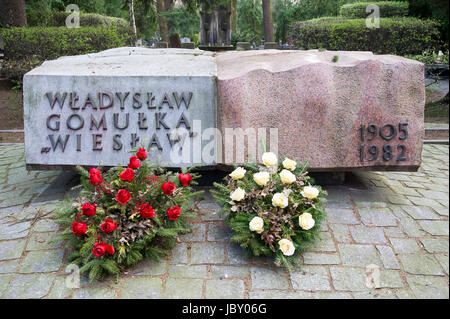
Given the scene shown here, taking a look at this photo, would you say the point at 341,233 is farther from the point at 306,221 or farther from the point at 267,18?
the point at 267,18

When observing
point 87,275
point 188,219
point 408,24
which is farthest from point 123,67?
point 408,24

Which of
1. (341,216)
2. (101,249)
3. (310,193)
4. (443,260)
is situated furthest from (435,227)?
(101,249)

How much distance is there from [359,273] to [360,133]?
54.7 inches

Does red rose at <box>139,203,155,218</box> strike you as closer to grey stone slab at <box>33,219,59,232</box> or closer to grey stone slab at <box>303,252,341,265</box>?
grey stone slab at <box>33,219,59,232</box>

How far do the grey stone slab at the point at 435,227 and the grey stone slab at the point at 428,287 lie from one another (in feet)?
2.13

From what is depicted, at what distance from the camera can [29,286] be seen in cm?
270

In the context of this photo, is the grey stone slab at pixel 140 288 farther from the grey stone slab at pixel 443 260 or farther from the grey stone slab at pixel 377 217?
the grey stone slab at pixel 443 260

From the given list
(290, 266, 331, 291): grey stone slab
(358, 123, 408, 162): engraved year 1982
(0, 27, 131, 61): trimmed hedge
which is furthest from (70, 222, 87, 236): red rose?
(0, 27, 131, 61): trimmed hedge

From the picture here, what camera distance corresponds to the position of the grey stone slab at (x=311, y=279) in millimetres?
2705

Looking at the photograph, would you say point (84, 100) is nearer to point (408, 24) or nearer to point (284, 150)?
point (284, 150)

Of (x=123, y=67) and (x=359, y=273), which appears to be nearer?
(x=359, y=273)

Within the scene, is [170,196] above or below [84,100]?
below

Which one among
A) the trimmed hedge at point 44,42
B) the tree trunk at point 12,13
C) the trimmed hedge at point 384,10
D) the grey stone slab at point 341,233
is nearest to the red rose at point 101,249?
the grey stone slab at point 341,233

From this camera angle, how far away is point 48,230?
337 centimetres
